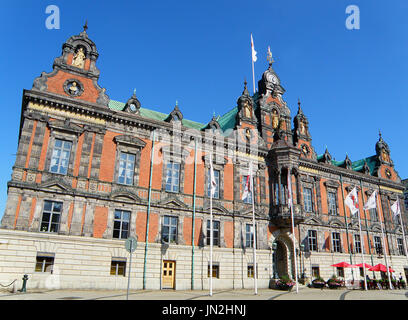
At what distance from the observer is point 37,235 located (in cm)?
2167

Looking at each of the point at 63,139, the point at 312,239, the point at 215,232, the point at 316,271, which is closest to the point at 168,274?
the point at 215,232

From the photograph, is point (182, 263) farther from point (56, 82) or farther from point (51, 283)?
point (56, 82)

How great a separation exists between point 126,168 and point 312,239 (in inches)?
843

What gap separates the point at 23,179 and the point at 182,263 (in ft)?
44.5

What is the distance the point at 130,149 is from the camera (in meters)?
27.0

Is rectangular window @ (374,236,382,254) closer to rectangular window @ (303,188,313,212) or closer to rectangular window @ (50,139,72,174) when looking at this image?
rectangular window @ (303,188,313,212)

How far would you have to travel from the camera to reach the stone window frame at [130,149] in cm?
2617

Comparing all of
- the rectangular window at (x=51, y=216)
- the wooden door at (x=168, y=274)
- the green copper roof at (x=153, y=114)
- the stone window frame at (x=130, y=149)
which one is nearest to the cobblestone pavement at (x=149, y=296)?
the wooden door at (x=168, y=274)

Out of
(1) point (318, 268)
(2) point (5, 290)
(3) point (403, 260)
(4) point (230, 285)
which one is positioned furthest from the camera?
(3) point (403, 260)

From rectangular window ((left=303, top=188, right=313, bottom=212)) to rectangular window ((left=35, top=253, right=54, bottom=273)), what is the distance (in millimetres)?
25511

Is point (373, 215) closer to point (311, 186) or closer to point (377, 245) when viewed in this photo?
point (377, 245)

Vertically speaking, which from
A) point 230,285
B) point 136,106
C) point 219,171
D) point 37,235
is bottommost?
point 230,285

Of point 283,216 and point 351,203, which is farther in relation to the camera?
point 283,216
